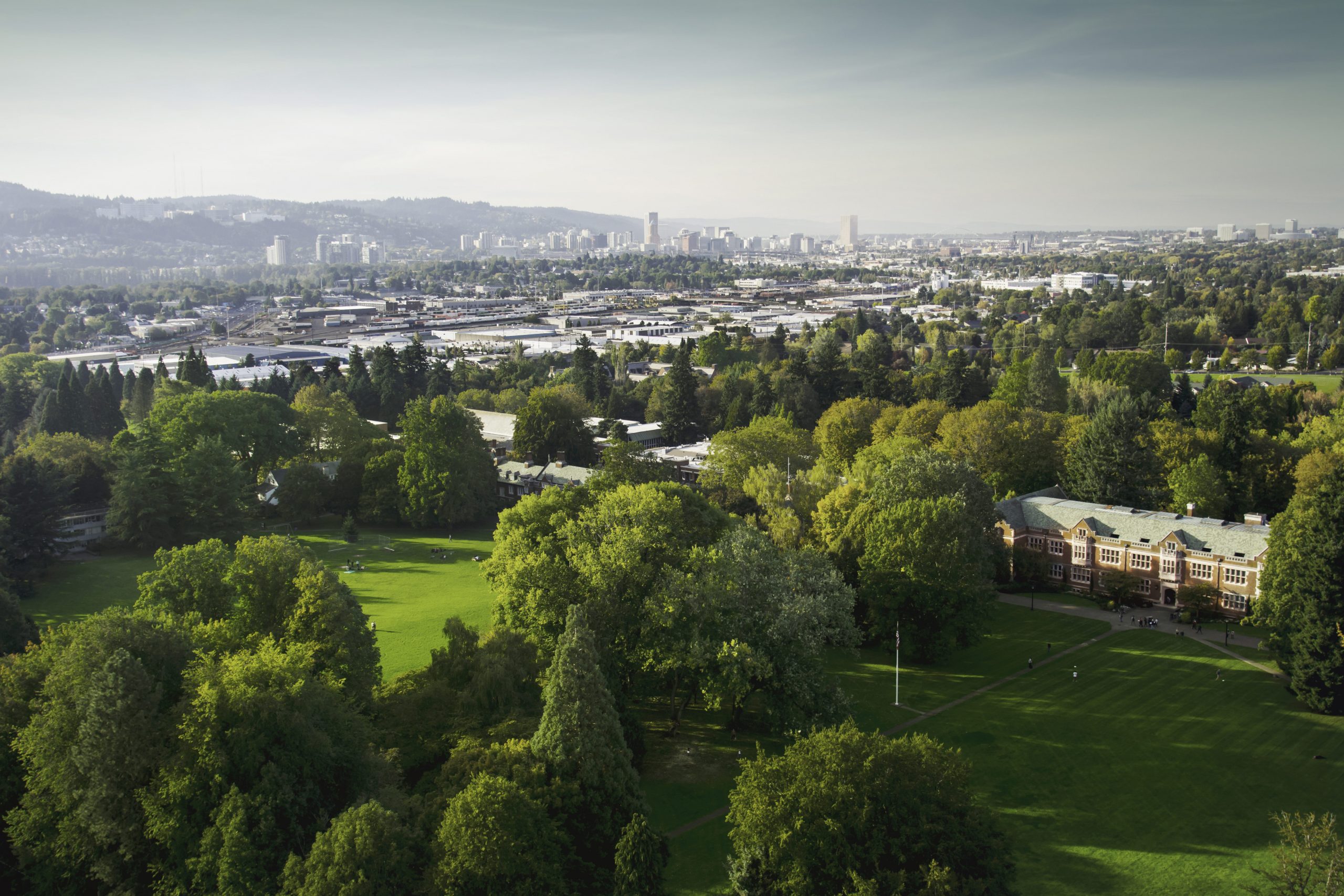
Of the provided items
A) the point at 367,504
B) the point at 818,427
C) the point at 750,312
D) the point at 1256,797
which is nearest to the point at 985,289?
the point at 750,312

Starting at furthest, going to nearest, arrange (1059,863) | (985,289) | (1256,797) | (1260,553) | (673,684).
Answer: (985,289) → (1260,553) → (673,684) → (1256,797) → (1059,863)

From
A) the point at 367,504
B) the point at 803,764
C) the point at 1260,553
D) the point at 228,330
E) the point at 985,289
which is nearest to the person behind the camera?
the point at 803,764

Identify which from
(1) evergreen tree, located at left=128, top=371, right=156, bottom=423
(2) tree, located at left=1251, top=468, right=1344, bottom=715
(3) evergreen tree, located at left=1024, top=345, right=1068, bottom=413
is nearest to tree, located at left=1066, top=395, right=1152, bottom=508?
(2) tree, located at left=1251, top=468, right=1344, bottom=715

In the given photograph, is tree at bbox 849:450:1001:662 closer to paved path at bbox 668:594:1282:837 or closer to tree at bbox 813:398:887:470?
paved path at bbox 668:594:1282:837

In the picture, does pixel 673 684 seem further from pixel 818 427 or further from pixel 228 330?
pixel 228 330

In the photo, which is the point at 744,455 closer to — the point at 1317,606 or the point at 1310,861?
the point at 1317,606

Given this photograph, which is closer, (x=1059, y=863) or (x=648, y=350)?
(x=1059, y=863)
